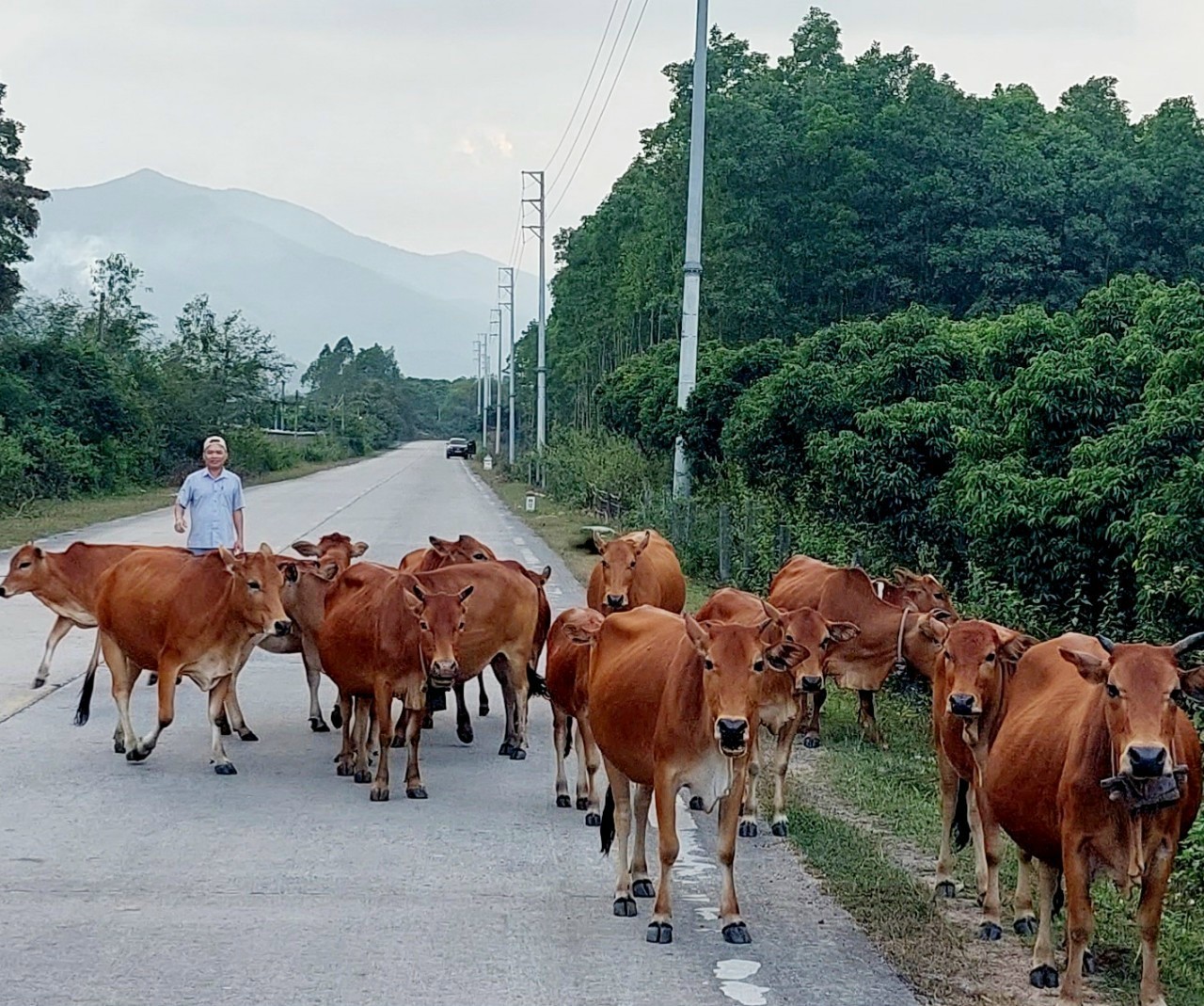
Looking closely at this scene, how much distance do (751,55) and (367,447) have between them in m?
81.1

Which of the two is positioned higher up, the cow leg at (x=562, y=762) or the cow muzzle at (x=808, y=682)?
the cow muzzle at (x=808, y=682)

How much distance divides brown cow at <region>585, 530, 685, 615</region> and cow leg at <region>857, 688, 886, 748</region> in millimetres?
1909

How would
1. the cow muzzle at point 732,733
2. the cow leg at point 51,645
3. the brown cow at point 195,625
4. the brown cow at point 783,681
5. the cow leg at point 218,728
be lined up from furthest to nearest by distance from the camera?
the cow leg at point 51,645 < the brown cow at point 195,625 < the cow leg at point 218,728 < the brown cow at point 783,681 < the cow muzzle at point 732,733

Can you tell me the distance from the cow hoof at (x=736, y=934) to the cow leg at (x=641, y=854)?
0.71 meters

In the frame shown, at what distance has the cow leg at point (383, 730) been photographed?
1020cm

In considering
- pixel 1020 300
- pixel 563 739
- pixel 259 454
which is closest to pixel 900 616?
pixel 563 739

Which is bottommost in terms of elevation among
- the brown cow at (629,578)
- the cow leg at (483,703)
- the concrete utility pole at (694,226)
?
the cow leg at (483,703)

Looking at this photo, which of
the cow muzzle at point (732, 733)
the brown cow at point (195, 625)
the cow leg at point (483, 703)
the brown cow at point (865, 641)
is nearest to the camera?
the cow muzzle at point (732, 733)

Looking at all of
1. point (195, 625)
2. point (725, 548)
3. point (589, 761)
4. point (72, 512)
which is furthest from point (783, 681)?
point (72, 512)

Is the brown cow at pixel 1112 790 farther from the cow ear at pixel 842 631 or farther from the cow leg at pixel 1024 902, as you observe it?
the cow ear at pixel 842 631

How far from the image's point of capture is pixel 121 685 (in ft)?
37.5

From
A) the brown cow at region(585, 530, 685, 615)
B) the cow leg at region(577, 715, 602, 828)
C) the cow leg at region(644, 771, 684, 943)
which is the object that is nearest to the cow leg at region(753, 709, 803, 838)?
the cow leg at region(577, 715, 602, 828)

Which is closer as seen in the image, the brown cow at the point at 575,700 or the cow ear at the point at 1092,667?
the cow ear at the point at 1092,667

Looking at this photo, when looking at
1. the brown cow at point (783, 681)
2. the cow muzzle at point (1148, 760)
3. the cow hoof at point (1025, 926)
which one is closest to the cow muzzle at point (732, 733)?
the cow muzzle at point (1148, 760)
